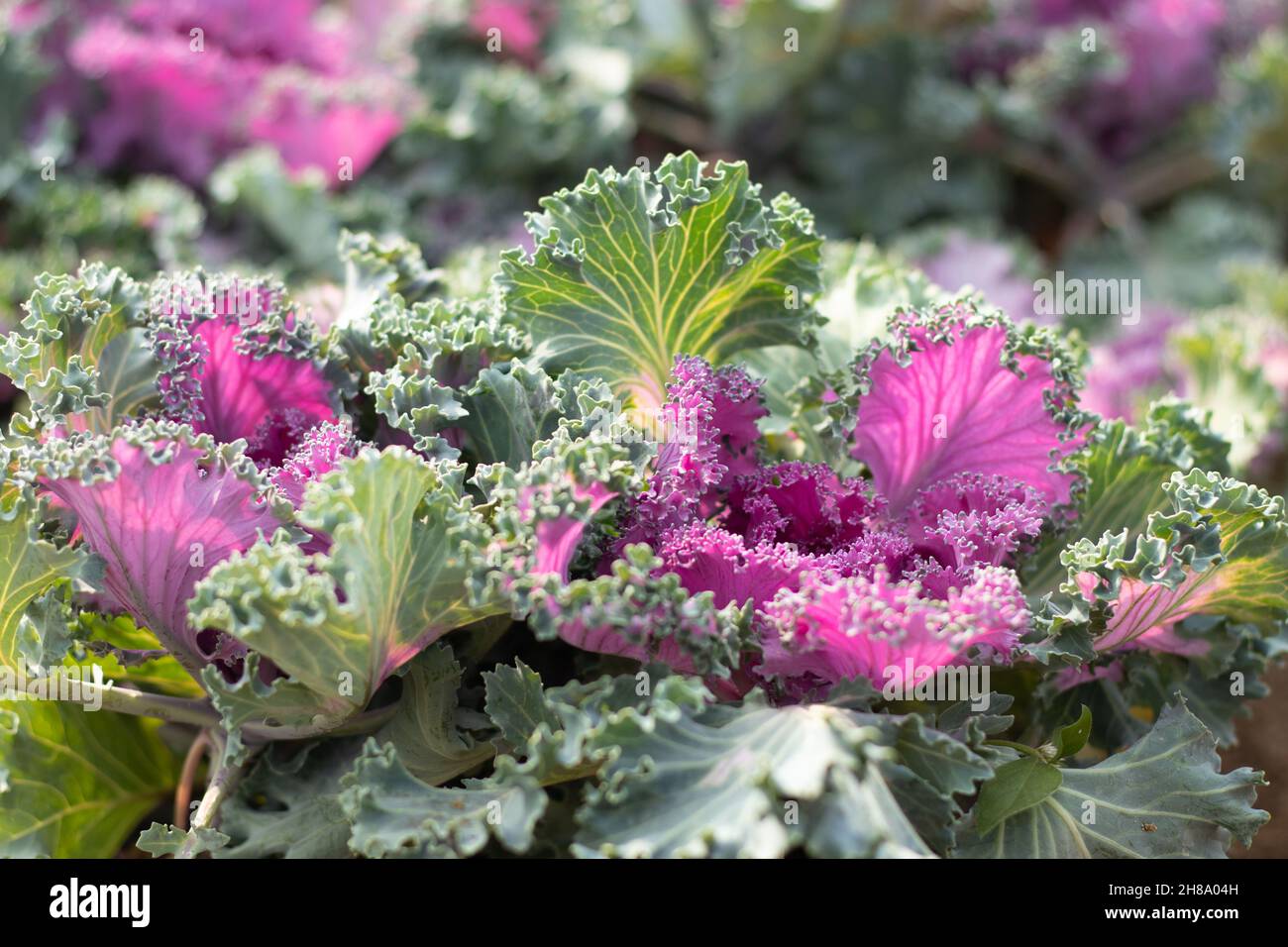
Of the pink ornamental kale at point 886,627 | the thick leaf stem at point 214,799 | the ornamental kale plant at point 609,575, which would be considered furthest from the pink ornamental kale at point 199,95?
the pink ornamental kale at point 886,627

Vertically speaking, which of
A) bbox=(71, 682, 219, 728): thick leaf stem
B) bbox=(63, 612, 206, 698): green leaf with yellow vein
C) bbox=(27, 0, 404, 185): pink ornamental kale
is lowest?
bbox=(71, 682, 219, 728): thick leaf stem

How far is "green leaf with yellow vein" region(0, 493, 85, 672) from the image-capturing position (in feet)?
4.78

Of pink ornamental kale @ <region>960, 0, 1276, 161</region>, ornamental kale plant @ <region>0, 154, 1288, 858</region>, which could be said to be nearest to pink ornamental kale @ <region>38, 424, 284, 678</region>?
ornamental kale plant @ <region>0, 154, 1288, 858</region>

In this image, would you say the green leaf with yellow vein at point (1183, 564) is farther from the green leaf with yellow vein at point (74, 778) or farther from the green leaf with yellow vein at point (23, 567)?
the green leaf with yellow vein at point (74, 778)

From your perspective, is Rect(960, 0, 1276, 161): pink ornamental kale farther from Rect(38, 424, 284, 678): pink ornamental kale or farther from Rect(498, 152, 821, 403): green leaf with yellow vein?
Rect(38, 424, 284, 678): pink ornamental kale

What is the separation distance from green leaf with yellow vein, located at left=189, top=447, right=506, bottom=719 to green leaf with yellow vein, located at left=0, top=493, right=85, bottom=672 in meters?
0.21

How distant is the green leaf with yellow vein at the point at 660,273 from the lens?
1.64 meters

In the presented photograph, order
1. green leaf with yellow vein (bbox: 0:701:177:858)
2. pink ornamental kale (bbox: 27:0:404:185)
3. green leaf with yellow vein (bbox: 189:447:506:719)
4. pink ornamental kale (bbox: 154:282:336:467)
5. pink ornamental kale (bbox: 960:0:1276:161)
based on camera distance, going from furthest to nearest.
→ pink ornamental kale (bbox: 960:0:1276:161) < pink ornamental kale (bbox: 27:0:404:185) < pink ornamental kale (bbox: 154:282:336:467) < green leaf with yellow vein (bbox: 0:701:177:858) < green leaf with yellow vein (bbox: 189:447:506:719)

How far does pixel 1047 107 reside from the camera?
3896 mm

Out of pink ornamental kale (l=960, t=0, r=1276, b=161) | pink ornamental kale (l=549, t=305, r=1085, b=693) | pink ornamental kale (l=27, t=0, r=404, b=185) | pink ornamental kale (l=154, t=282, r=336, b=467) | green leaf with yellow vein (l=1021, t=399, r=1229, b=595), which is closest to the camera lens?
→ pink ornamental kale (l=549, t=305, r=1085, b=693)

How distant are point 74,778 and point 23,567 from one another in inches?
14.1

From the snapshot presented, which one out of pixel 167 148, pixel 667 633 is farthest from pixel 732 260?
pixel 167 148
